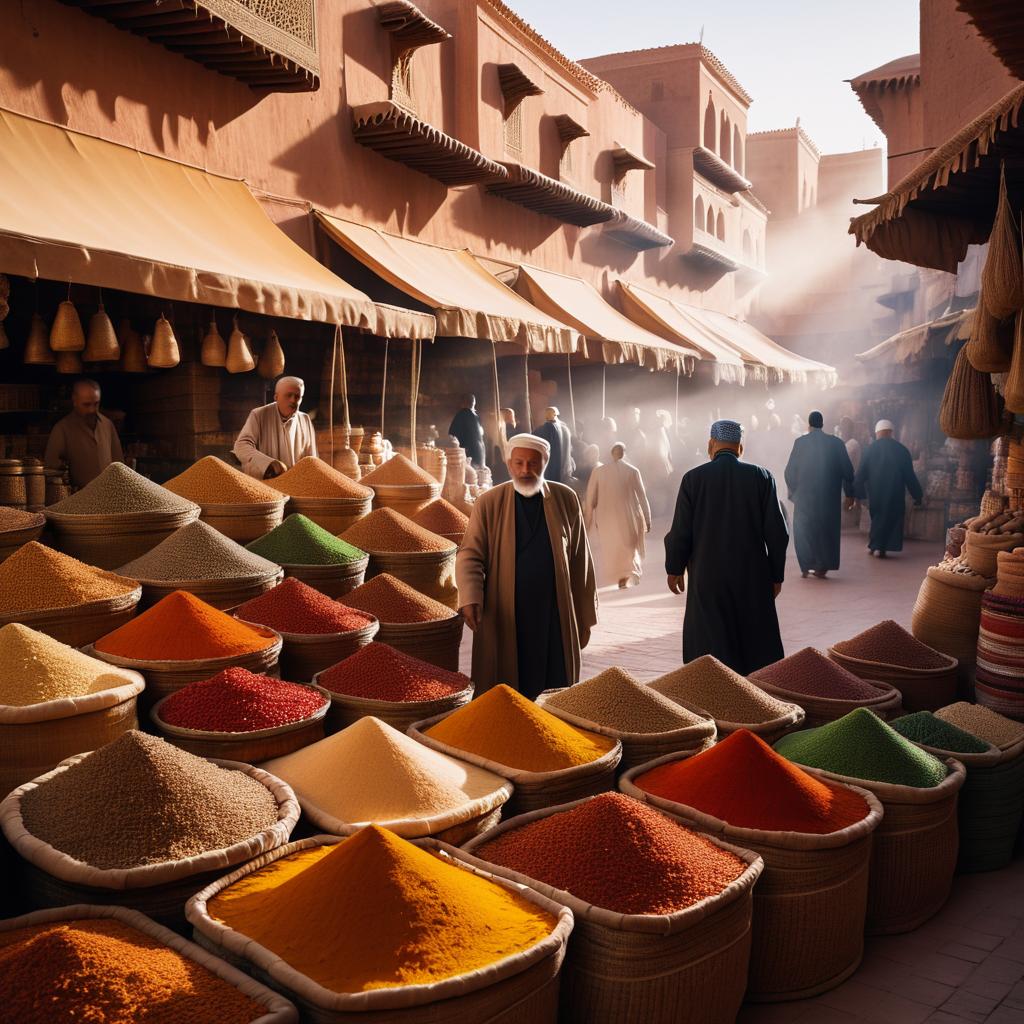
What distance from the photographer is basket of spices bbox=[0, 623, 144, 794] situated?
6.98ft

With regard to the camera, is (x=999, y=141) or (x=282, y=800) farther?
(x=999, y=141)

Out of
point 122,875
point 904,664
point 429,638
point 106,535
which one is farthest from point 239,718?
point 904,664

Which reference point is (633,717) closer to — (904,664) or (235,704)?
(235,704)

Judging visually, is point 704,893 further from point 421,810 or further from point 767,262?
point 767,262

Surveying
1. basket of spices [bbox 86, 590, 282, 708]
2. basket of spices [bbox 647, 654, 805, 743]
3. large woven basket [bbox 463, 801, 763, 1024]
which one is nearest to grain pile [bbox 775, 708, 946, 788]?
basket of spices [bbox 647, 654, 805, 743]

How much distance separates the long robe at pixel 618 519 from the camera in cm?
823

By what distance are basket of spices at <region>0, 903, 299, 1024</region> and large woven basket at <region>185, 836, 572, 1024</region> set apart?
0.12 ft

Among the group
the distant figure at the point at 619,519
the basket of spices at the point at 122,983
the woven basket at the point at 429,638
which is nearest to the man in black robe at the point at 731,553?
the woven basket at the point at 429,638

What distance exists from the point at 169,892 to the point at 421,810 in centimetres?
51

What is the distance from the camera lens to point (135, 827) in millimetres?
1819

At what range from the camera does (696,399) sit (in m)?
17.0

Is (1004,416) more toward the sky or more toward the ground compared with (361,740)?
more toward the sky

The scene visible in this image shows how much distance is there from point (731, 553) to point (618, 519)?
13.1 ft

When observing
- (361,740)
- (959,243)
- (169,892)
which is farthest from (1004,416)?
(169,892)
